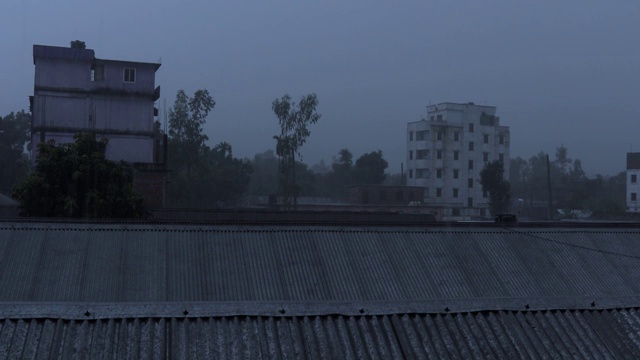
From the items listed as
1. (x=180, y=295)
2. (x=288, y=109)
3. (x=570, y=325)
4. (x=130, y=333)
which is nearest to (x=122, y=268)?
(x=180, y=295)

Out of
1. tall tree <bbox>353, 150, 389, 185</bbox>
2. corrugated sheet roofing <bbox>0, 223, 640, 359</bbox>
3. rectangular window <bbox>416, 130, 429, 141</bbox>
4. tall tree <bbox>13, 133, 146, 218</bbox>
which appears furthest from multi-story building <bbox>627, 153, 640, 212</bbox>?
tall tree <bbox>13, 133, 146, 218</bbox>

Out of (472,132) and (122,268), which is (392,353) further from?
(472,132)

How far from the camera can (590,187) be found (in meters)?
58.8

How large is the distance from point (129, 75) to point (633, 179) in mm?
35693

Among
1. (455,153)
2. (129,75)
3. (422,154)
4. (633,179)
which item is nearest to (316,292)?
(129,75)

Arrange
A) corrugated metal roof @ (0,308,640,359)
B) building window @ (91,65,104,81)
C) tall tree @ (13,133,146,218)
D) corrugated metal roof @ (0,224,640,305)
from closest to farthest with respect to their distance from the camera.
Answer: corrugated metal roof @ (0,308,640,359) → corrugated metal roof @ (0,224,640,305) → tall tree @ (13,133,146,218) → building window @ (91,65,104,81)

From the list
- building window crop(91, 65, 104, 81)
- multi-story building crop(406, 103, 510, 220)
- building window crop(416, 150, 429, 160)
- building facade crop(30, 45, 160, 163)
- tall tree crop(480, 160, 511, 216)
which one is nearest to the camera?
building facade crop(30, 45, 160, 163)

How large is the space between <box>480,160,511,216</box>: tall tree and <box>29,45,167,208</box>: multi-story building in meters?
19.5

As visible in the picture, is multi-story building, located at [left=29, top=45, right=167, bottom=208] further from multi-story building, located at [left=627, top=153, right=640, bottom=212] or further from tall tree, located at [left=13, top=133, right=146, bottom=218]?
multi-story building, located at [left=627, top=153, right=640, bottom=212]

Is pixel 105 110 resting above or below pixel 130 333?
above

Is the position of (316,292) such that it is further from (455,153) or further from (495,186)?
(455,153)

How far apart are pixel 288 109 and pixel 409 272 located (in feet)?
108

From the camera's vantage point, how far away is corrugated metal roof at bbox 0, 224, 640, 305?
10383 mm

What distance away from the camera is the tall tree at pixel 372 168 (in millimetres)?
62219
